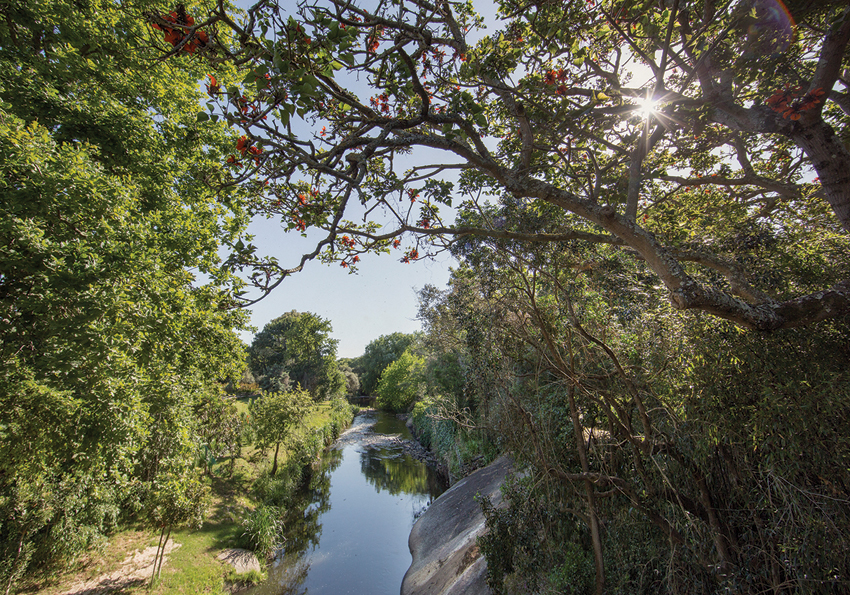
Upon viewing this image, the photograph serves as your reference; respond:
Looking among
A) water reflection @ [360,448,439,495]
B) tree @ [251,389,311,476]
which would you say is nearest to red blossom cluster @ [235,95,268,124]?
tree @ [251,389,311,476]

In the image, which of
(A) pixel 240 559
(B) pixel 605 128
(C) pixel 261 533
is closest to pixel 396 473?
(C) pixel 261 533

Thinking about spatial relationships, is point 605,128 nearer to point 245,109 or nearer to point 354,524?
point 245,109

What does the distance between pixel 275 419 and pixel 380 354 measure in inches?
1594

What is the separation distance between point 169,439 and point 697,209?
11448 mm

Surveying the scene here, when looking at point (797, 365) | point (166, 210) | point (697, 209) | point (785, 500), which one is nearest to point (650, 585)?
point (785, 500)

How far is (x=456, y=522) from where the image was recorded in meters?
9.66

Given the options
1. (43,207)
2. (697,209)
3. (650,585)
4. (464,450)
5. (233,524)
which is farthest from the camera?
(464,450)

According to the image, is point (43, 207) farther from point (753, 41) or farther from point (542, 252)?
point (753, 41)

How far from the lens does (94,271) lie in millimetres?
4875

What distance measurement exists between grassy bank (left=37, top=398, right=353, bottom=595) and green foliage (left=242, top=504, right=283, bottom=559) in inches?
7.5

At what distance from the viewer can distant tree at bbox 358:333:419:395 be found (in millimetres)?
53094

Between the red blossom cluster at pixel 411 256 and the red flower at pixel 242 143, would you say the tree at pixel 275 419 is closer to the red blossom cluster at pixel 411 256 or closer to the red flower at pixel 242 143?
the red blossom cluster at pixel 411 256

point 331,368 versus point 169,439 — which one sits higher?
point 331,368

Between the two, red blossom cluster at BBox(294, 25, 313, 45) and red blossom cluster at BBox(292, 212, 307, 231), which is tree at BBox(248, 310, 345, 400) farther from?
red blossom cluster at BBox(294, 25, 313, 45)
